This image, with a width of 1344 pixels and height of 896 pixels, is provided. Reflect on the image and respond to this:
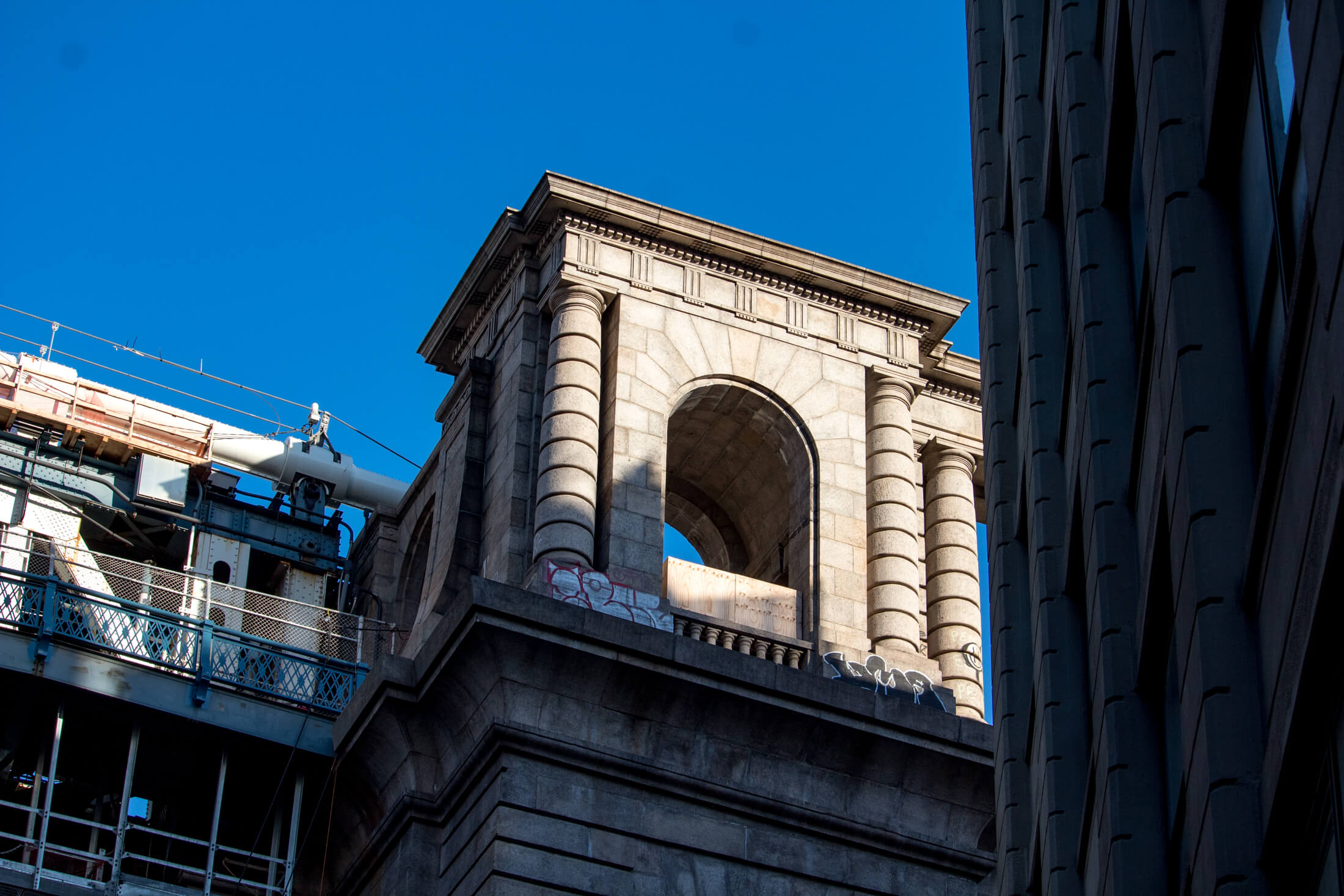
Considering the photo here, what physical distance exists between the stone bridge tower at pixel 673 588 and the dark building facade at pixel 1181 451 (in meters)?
5.33

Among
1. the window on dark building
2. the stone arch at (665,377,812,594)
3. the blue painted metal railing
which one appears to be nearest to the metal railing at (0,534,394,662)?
the blue painted metal railing

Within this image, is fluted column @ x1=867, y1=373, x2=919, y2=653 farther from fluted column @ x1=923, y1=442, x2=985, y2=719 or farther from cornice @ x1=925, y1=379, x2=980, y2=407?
cornice @ x1=925, y1=379, x2=980, y2=407

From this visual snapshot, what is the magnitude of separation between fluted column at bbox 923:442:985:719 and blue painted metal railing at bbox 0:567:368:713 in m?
10.6

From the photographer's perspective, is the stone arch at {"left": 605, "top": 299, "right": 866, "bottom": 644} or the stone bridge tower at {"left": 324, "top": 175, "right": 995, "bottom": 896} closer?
the stone bridge tower at {"left": 324, "top": 175, "right": 995, "bottom": 896}

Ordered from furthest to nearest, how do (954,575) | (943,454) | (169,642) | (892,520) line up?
(943,454) → (954,575) → (892,520) → (169,642)

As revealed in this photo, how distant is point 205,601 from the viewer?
105ft

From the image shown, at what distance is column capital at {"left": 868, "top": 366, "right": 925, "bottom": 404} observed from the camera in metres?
37.1

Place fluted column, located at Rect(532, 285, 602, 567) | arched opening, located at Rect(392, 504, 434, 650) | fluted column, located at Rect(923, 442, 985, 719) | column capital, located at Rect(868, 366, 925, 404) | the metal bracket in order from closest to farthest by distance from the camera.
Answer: the metal bracket
fluted column, located at Rect(532, 285, 602, 567)
fluted column, located at Rect(923, 442, 985, 719)
column capital, located at Rect(868, 366, 925, 404)
arched opening, located at Rect(392, 504, 434, 650)

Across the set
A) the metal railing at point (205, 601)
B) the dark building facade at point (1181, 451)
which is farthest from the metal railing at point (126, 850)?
the dark building facade at point (1181, 451)

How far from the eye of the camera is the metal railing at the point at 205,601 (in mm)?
32375

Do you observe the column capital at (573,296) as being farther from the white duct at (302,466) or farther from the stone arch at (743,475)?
the white duct at (302,466)

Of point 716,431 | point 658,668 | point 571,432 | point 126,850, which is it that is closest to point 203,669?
point 126,850

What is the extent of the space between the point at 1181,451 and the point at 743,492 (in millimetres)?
25127

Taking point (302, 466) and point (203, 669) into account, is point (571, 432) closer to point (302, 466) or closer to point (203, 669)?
point (203, 669)
